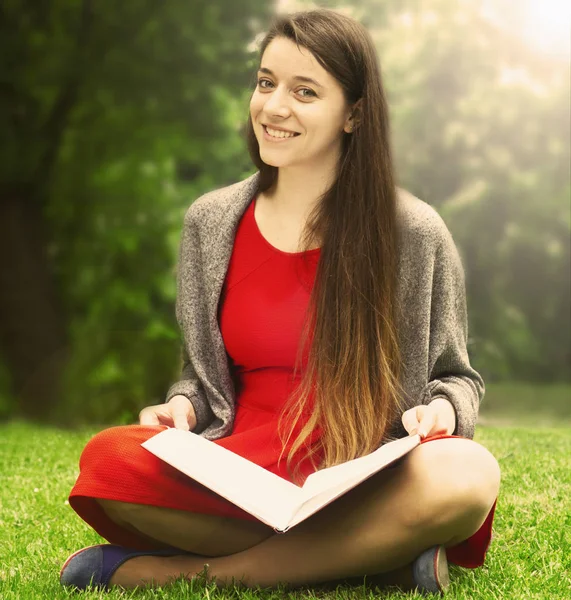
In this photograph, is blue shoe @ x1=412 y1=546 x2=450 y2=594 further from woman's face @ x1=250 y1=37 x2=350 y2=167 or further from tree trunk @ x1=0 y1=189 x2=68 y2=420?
tree trunk @ x1=0 y1=189 x2=68 y2=420

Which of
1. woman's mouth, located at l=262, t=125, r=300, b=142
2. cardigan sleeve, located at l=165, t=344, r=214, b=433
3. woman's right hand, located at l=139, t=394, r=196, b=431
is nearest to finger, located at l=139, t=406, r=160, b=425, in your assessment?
woman's right hand, located at l=139, t=394, r=196, b=431

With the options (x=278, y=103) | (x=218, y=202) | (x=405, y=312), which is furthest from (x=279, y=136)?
(x=405, y=312)

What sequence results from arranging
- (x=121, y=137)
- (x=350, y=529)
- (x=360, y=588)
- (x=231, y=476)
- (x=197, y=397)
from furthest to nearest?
(x=121, y=137) → (x=197, y=397) → (x=360, y=588) → (x=350, y=529) → (x=231, y=476)

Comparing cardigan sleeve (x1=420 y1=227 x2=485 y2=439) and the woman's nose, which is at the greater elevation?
the woman's nose

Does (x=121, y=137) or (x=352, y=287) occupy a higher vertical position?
(x=352, y=287)

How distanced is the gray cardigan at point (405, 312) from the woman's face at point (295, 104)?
23 centimetres

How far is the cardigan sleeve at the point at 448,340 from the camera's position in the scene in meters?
2.28

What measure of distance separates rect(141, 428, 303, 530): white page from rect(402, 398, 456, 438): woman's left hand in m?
0.29

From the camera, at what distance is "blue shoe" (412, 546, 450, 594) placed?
209 centimetres

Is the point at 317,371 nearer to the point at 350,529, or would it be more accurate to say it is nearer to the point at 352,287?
the point at 352,287

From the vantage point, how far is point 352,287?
2.26 meters

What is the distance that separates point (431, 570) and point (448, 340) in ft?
1.71

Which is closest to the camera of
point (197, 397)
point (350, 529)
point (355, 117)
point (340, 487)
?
point (340, 487)

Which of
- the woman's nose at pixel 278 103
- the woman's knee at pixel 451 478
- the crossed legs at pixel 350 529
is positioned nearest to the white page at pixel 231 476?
the crossed legs at pixel 350 529
